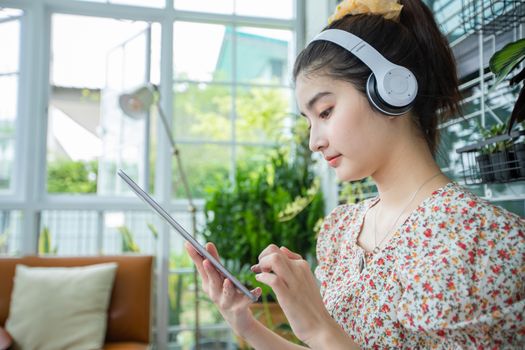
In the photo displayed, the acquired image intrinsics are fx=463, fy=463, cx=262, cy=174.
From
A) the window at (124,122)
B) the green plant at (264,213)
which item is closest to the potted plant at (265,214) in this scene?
the green plant at (264,213)

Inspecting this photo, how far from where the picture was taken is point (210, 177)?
313 centimetres

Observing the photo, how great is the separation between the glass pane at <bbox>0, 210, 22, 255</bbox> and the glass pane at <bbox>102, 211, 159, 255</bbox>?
0.51 meters

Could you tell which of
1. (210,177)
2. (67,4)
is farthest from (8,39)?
(210,177)

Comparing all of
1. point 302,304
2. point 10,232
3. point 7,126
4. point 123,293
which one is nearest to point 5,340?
point 123,293

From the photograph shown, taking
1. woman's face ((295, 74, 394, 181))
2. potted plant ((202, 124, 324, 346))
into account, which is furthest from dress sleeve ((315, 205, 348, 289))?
potted plant ((202, 124, 324, 346))

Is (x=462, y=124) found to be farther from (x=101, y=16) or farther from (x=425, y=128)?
(x=101, y=16)

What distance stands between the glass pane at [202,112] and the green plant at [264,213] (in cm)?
52

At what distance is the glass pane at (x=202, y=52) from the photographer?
3.13 m

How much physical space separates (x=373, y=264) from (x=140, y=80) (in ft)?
8.60

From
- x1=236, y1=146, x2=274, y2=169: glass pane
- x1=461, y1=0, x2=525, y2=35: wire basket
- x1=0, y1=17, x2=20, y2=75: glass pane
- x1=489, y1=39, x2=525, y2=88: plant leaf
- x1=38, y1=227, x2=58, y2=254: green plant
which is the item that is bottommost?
x1=38, y1=227, x2=58, y2=254: green plant

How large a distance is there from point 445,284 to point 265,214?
1924mm

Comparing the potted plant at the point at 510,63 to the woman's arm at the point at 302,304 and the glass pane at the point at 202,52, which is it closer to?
the woman's arm at the point at 302,304

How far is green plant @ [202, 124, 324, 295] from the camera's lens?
98.9 inches

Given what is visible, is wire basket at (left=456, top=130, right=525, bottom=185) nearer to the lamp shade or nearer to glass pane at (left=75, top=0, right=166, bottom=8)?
the lamp shade
